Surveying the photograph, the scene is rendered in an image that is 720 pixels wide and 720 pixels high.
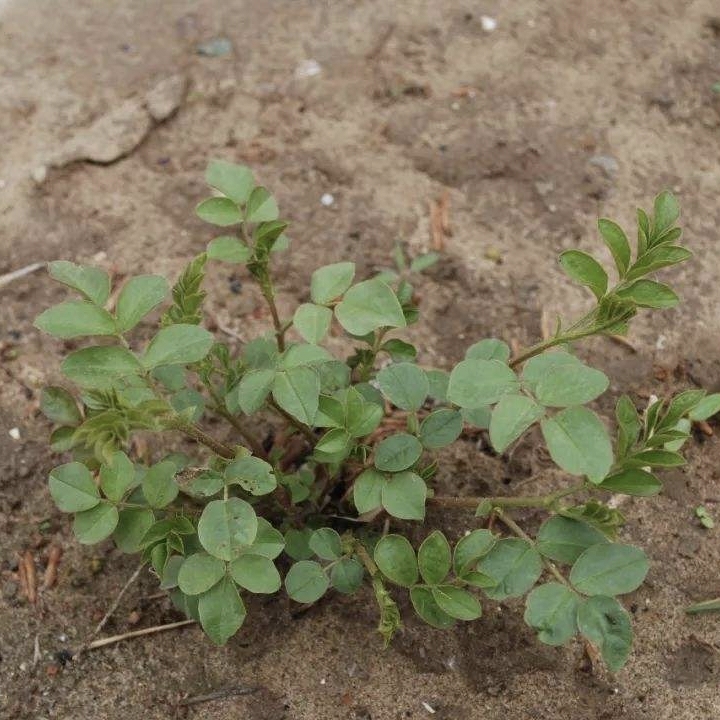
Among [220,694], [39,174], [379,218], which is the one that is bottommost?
[220,694]

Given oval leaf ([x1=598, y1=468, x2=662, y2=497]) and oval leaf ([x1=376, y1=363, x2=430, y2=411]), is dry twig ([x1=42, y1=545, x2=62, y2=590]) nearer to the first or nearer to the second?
oval leaf ([x1=376, y1=363, x2=430, y2=411])

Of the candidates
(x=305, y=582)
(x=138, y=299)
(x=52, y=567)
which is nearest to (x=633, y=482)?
(x=305, y=582)

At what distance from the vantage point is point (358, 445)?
1.72m

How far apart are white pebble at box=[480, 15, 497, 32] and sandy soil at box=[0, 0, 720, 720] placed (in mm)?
35

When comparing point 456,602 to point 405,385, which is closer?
point 456,602

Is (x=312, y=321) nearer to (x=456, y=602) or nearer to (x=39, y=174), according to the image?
(x=456, y=602)

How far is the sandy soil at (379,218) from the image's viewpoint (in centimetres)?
190

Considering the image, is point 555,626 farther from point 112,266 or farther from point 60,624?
point 112,266

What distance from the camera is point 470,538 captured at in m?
1.58

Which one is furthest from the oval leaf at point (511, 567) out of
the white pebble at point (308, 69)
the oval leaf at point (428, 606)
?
the white pebble at point (308, 69)

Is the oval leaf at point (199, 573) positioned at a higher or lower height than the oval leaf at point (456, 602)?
higher

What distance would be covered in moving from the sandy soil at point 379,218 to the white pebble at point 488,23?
35 mm

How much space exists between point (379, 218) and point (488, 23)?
1.00 metres

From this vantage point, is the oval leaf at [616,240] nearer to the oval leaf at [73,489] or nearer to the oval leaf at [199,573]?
A: the oval leaf at [199,573]
